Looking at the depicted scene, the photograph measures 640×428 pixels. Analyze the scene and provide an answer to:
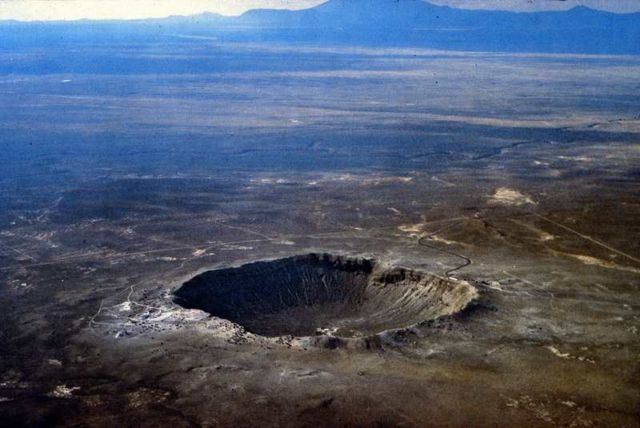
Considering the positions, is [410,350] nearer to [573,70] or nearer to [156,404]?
[156,404]

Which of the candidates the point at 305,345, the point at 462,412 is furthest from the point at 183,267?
the point at 462,412

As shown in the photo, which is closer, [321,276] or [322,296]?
→ [322,296]

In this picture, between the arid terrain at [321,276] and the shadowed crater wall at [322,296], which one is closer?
the arid terrain at [321,276]

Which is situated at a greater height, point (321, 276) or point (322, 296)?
point (321, 276)

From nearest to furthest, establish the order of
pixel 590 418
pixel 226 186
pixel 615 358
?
pixel 590 418 → pixel 615 358 → pixel 226 186

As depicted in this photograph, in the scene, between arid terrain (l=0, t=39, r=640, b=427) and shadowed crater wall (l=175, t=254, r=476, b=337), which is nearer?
arid terrain (l=0, t=39, r=640, b=427)
